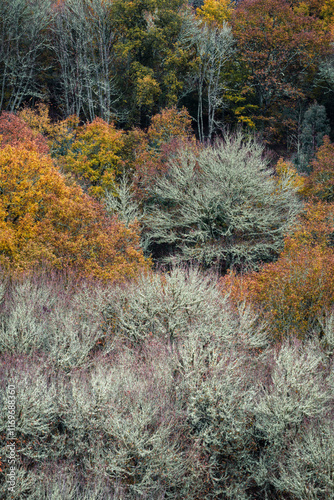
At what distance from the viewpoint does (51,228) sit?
78.7ft

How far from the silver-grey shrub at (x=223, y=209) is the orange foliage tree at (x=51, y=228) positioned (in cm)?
740

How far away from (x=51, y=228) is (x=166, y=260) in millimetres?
11223

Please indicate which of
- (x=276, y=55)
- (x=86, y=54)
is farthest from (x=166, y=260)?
(x=86, y=54)

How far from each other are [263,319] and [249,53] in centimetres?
3471

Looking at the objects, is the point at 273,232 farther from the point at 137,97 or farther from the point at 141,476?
the point at 141,476

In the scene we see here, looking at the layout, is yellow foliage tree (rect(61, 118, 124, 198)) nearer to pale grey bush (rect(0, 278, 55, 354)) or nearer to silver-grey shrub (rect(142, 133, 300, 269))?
silver-grey shrub (rect(142, 133, 300, 269))

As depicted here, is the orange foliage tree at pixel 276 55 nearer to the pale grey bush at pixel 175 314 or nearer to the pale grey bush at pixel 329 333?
the pale grey bush at pixel 329 333

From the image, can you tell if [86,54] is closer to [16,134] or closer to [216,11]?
[216,11]

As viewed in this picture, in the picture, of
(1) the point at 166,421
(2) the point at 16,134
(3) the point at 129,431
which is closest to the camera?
(3) the point at 129,431

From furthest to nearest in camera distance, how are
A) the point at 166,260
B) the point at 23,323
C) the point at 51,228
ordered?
the point at 166,260 < the point at 51,228 < the point at 23,323

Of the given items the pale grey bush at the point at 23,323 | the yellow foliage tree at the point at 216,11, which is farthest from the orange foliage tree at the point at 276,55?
the pale grey bush at the point at 23,323

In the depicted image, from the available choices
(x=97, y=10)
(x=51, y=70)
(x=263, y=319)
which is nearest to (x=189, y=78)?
(x=97, y=10)

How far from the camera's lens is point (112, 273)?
23.8 meters

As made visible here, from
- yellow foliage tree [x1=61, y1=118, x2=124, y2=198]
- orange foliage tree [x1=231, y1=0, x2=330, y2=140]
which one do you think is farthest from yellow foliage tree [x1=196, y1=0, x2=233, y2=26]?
yellow foliage tree [x1=61, y1=118, x2=124, y2=198]
